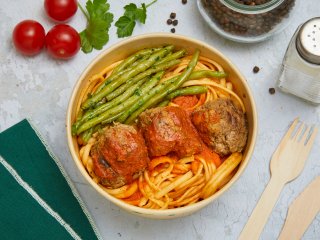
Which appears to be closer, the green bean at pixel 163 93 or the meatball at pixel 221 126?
the meatball at pixel 221 126

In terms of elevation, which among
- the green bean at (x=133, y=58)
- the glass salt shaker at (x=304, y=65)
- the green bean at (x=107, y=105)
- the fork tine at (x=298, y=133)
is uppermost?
the green bean at (x=133, y=58)

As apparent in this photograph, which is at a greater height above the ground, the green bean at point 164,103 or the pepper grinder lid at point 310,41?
the green bean at point 164,103

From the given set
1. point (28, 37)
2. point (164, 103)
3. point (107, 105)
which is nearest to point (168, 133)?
point (164, 103)

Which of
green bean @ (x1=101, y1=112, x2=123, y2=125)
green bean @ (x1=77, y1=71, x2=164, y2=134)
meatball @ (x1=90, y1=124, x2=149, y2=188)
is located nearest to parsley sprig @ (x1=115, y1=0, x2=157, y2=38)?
green bean @ (x1=77, y1=71, x2=164, y2=134)

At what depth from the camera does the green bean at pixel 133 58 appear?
10.6 feet

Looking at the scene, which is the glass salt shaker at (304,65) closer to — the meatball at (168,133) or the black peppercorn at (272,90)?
the black peppercorn at (272,90)

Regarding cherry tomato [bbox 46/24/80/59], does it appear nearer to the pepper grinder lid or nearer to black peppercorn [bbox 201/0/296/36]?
black peppercorn [bbox 201/0/296/36]

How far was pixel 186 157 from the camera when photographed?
309 centimetres

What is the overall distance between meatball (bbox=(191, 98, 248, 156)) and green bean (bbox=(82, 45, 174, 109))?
1.12ft

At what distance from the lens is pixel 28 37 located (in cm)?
345

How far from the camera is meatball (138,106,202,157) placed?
2986 mm

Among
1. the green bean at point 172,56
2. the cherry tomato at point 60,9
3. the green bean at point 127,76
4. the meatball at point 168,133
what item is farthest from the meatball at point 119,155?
the cherry tomato at point 60,9

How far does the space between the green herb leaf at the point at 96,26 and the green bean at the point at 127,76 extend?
16.9 inches

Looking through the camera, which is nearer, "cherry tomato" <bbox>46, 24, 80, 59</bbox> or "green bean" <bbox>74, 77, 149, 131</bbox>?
"green bean" <bbox>74, 77, 149, 131</bbox>
